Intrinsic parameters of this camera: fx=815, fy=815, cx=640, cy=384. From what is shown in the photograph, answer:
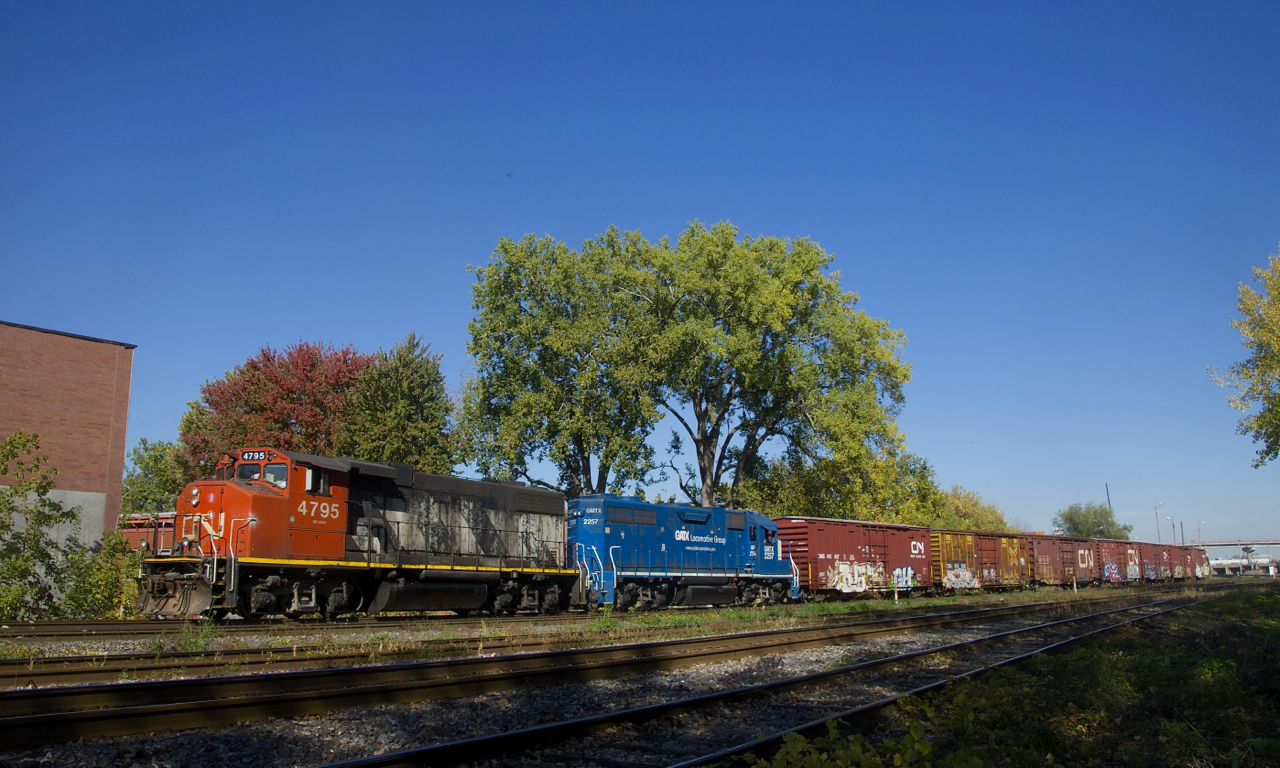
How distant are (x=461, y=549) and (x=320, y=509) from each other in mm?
3845

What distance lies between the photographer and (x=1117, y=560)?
144ft

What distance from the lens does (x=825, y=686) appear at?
31.5ft

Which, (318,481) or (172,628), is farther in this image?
(318,481)

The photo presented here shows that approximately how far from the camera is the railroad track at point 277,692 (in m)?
6.38

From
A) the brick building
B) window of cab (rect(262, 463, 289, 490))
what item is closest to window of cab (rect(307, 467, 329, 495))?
window of cab (rect(262, 463, 289, 490))

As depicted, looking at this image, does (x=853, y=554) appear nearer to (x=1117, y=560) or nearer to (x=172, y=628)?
(x=172, y=628)

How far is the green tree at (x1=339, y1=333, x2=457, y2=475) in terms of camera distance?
28.5m

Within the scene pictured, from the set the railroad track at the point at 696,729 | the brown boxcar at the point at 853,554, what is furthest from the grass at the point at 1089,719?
the brown boxcar at the point at 853,554

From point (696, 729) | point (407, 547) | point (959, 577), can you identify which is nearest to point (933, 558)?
point (959, 577)

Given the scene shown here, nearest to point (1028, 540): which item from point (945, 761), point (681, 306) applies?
point (681, 306)

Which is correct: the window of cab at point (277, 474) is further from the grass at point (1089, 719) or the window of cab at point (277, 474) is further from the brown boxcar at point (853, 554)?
the brown boxcar at point (853, 554)

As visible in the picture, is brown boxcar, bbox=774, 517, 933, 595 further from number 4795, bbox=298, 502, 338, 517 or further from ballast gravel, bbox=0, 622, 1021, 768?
ballast gravel, bbox=0, 622, 1021, 768

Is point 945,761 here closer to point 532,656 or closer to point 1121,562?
point 532,656

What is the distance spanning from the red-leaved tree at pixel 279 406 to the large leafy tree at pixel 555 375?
511 cm
